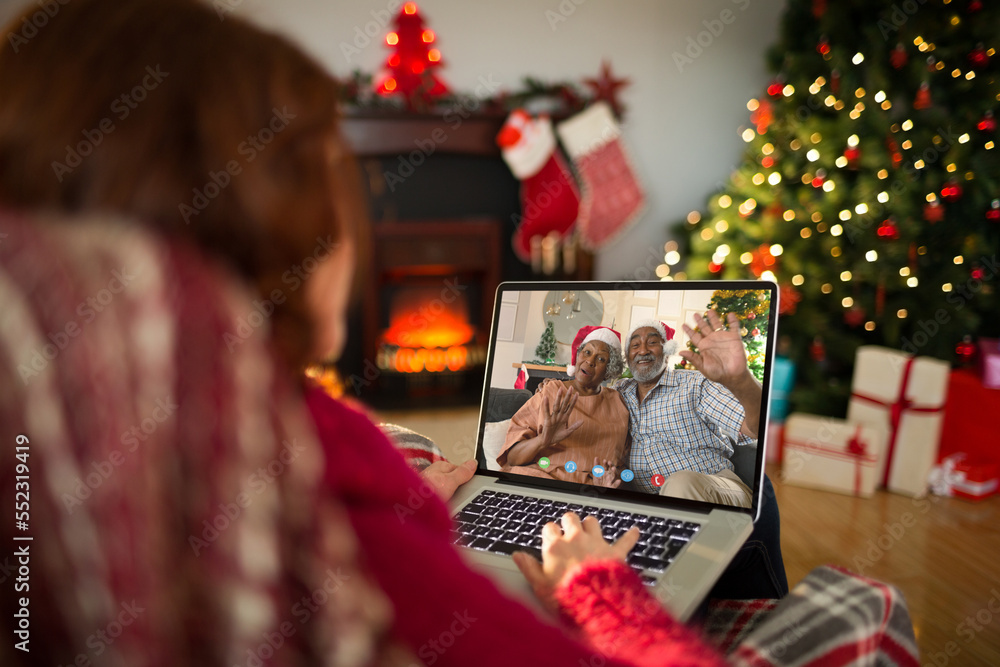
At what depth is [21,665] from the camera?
0.34m

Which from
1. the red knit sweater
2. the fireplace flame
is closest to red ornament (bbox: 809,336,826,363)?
the fireplace flame

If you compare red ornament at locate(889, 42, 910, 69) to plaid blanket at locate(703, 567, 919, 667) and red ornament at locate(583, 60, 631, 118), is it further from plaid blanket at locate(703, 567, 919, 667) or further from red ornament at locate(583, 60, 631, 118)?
plaid blanket at locate(703, 567, 919, 667)

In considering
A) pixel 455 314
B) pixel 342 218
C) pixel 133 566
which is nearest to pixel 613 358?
pixel 342 218

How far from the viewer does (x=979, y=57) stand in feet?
7.72

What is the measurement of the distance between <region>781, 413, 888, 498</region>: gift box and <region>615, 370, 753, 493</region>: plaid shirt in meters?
1.67

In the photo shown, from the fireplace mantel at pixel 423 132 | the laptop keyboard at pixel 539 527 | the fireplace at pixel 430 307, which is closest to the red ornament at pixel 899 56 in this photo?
the fireplace mantel at pixel 423 132

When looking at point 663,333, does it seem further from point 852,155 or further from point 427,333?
point 427,333

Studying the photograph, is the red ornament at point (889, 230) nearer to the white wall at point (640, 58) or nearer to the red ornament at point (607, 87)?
the white wall at point (640, 58)

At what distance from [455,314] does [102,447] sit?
327 cm

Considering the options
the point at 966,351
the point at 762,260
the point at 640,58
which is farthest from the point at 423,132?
the point at 966,351

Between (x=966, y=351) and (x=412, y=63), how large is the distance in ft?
8.78

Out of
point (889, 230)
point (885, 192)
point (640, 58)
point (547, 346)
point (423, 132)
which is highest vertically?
point (640, 58)

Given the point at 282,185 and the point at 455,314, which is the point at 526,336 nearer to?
the point at 282,185

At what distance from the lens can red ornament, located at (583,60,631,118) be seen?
Result: 3.37 meters
